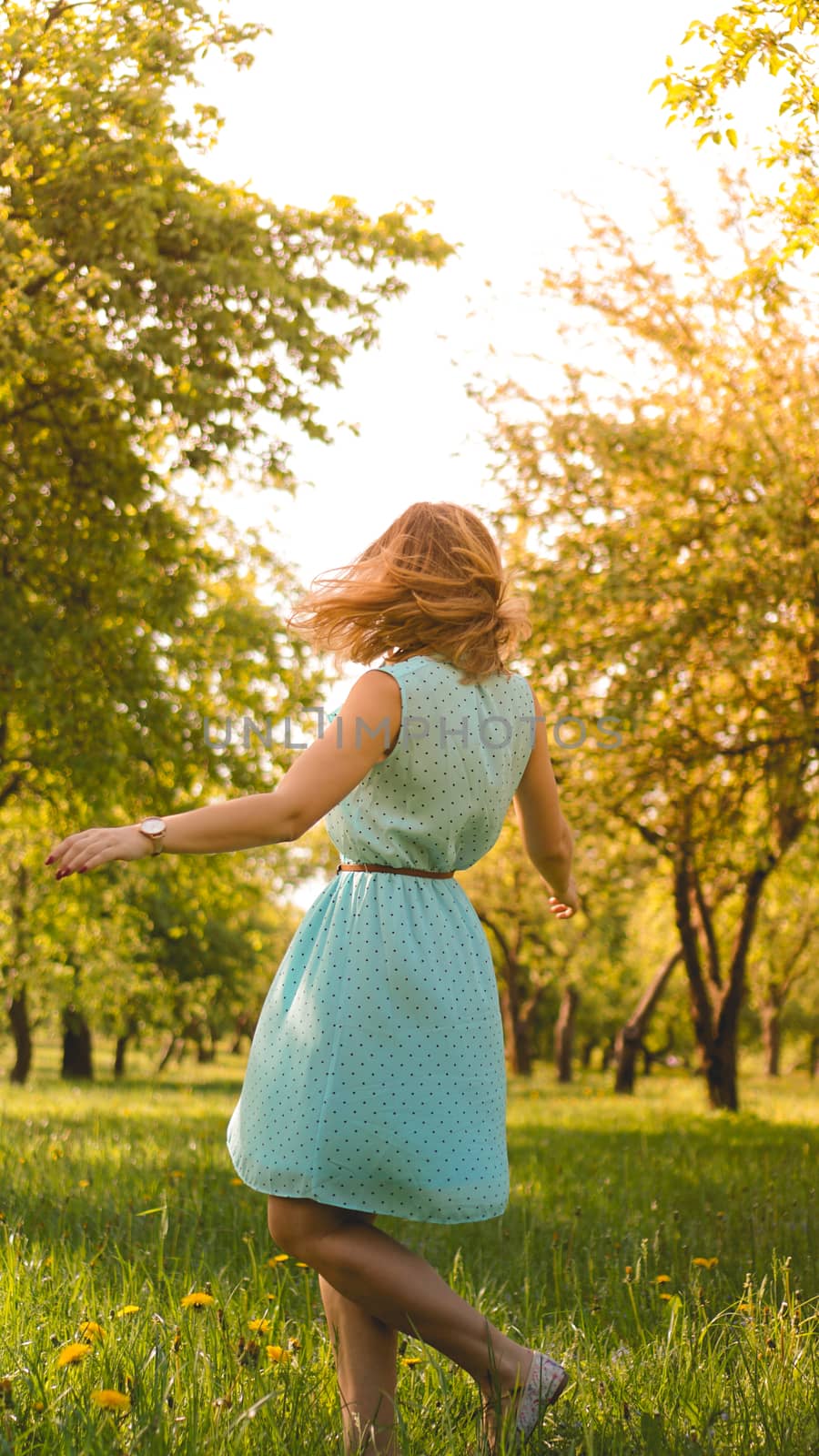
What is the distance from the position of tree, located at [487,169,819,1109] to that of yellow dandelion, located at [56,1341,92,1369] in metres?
7.25

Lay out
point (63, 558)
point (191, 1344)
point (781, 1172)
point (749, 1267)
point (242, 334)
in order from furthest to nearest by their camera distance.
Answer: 1. point (63, 558)
2. point (242, 334)
3. point (781, 1172)
4. point (749, 1267)
5. point (191, 1344)

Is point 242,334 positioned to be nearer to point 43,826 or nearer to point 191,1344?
point 191,1344

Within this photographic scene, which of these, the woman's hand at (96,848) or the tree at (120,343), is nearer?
the woman's hand at (96,848)

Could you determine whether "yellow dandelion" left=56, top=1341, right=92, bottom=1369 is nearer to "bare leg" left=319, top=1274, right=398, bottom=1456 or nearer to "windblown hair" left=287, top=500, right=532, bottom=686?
"bare leg" left=319, top=1274, right=398, bottom=1456

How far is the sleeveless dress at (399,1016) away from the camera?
2506 millimetres

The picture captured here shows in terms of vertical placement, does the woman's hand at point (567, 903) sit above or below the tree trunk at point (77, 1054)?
above

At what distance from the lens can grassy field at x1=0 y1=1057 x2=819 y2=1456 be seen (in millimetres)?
2477

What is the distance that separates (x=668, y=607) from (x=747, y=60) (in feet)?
15.1

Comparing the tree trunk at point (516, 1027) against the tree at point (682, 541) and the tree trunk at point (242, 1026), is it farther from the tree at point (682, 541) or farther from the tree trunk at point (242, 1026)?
the tree at point (682, 541)

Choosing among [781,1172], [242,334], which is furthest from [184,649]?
[781,1172]

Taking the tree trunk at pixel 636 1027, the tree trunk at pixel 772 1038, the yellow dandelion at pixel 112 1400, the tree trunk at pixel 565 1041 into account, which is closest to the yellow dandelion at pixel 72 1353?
the yellow dandelion at pixel 112 1400

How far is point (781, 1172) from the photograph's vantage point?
715 centimetres

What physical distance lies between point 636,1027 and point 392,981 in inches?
673

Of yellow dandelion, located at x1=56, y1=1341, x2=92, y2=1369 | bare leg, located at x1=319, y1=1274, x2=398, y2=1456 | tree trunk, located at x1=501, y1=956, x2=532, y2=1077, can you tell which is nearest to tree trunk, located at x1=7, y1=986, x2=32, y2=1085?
tree trunk, located at x1=501, y1=956, x2=532, y2=1077
